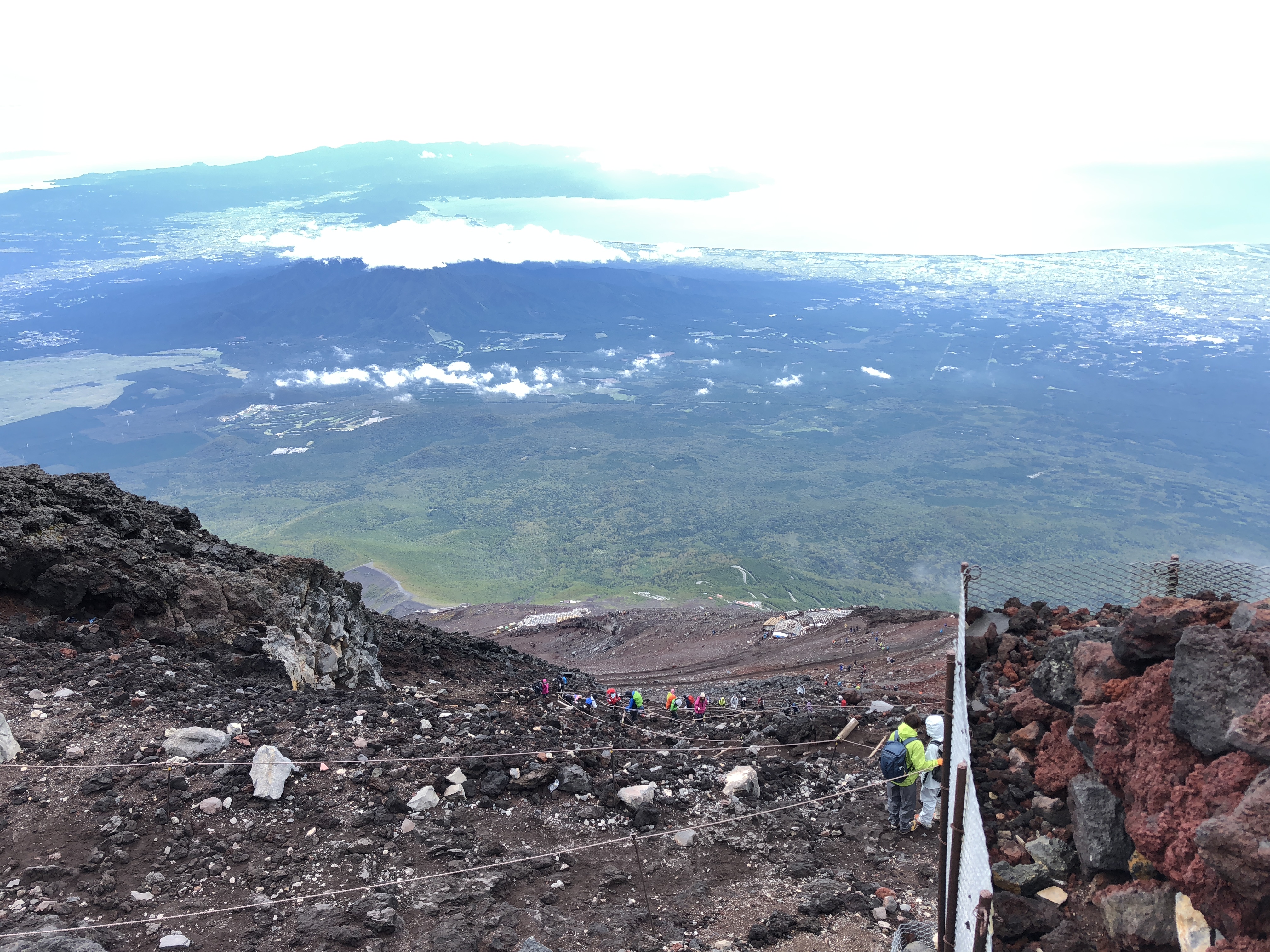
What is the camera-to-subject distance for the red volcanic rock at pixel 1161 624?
204 inches

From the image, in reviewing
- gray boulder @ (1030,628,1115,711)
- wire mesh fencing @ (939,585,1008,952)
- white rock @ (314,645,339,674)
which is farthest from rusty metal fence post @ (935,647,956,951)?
white rock @ (314,645,339,674)

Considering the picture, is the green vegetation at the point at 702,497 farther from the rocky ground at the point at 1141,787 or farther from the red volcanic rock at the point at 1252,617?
the red volcanic rock at the point at 1252,617

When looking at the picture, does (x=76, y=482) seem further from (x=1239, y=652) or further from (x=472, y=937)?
(x=1239, y=652)

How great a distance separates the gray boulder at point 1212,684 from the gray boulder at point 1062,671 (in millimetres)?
1754

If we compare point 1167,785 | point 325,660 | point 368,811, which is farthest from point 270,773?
point 1167,785

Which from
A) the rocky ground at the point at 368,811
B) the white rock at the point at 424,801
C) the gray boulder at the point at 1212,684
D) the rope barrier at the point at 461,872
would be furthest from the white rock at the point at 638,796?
the gray boulder at the point at 1212,684

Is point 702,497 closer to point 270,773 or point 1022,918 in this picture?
point 270,773

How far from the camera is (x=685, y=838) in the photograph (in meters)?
7.34

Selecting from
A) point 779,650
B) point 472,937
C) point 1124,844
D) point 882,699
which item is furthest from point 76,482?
point 779,650

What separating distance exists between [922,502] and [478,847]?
373 feet

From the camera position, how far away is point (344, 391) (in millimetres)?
191500

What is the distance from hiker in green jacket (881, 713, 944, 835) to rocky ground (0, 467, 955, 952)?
194 millimetres

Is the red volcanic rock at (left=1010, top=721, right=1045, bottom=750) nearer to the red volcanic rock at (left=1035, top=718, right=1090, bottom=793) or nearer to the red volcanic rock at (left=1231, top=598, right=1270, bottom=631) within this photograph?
the red volcanic rock at (left=1035, top=718, right=1090, bottom=793)

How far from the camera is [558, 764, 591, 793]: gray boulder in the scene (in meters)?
7.93
